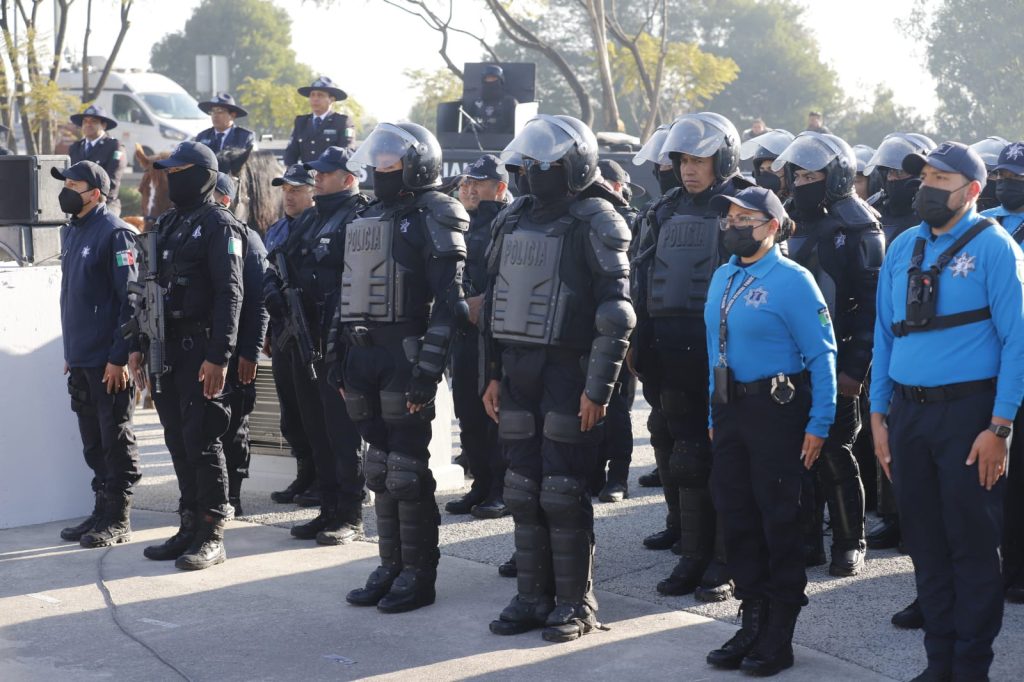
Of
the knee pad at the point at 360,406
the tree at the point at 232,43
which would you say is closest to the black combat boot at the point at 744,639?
the knee pad at the point at 360,406

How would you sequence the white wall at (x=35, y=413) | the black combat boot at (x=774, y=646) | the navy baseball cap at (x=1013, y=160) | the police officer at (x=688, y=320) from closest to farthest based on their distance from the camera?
1. the black combat boot at (x=774, y=646)
2. the navy baseball cap at (x=1013, y=160)
3. the police officer at (x=688, y=320)
4. the white wall at (x=35, y=413)

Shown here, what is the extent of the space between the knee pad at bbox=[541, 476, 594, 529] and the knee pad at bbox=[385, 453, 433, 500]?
751mm

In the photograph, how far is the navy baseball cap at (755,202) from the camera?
206 inches

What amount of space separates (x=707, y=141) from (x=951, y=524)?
2235 millimetres

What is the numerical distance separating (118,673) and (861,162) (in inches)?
250

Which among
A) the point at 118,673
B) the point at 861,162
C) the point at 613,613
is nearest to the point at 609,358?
the point at 613,613

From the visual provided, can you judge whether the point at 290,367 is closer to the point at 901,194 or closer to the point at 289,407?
the point at 289,407

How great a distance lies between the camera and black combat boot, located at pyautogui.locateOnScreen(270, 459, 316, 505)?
8.84 m

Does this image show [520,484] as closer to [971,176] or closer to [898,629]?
[898,629]

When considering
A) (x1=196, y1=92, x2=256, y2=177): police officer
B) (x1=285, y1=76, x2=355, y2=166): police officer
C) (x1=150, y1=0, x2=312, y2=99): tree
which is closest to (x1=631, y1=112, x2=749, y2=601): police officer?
(x1=196, y1=92, x2=256, y2=177): police officer

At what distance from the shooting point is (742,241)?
17.3ft

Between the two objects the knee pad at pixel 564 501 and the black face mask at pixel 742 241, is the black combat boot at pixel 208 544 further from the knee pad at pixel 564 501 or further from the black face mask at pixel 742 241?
the black face mask at pixel 742 241

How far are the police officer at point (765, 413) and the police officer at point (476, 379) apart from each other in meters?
2.96

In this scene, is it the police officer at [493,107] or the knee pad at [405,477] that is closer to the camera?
the knee pad at [405,477]
